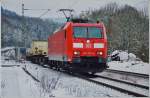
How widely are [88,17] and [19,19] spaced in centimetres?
218

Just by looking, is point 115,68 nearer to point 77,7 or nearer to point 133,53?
point 133,53

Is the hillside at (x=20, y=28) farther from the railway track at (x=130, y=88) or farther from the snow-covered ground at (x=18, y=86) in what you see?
the railway track at (x=130, y=88)

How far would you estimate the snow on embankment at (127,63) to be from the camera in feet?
38.2

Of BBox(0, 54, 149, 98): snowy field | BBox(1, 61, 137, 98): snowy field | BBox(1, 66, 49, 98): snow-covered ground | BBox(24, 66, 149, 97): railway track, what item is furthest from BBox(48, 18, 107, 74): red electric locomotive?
BBox(1, 66, 49, 98): snow-covered ground

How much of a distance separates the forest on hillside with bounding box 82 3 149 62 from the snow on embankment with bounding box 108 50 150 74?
1.46 feet

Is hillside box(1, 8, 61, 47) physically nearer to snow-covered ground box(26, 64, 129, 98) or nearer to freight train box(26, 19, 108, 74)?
snow-covered ground box(26, 64, 129, 98)

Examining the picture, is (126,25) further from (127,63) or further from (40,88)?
(127,63)

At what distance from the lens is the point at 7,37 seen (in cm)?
981

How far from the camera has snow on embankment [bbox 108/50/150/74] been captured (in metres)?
11.6

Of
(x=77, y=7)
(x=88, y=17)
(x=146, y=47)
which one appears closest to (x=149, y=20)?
(x=146, y=47)

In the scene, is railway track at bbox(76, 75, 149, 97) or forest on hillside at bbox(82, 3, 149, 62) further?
forest on hillside at bbox(82, 3, 149, 62)

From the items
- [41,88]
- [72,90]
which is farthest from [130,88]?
[41,88]

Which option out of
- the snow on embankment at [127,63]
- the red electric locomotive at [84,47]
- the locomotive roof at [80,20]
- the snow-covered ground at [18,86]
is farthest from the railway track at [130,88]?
the snow-covered ground at [18,86]

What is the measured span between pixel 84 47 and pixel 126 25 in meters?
3.06
